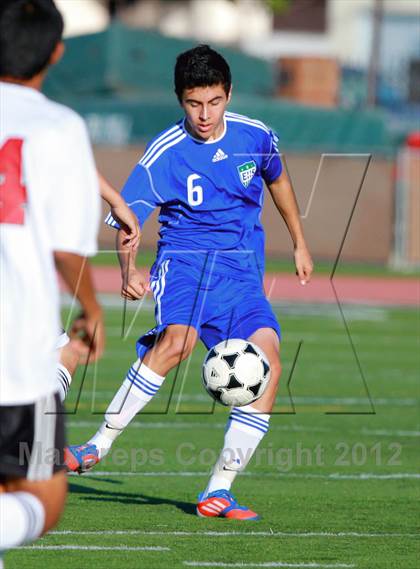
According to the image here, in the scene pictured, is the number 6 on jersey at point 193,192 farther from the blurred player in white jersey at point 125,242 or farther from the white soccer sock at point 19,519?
the white soccer sock at point 19,519

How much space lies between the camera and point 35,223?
13.7ft

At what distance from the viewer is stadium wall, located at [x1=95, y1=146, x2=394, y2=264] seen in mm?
27812

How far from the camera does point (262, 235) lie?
7473mm

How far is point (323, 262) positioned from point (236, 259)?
20833mm

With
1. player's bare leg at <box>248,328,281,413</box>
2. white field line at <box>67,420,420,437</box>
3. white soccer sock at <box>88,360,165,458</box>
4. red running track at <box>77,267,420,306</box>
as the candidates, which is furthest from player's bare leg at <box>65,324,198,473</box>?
red running track at <box>77,267,420,306</box>

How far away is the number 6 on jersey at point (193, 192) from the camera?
23.8 feet

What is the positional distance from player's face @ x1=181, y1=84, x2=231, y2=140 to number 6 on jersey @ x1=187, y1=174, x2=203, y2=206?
0.83 ft

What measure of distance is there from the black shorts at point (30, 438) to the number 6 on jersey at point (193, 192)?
2993mm

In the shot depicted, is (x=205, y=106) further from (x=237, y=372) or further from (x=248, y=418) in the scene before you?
(x=248, y=418)

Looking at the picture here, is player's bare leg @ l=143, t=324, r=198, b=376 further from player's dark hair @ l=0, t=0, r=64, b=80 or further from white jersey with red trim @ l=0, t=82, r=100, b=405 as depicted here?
player's dark hair @ l=0, t=0, r=64, b=80

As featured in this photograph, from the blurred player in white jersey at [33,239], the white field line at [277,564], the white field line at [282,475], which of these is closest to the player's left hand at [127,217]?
the blurred player in white jersey at [33,239]

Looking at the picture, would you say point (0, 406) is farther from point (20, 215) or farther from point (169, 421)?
point (169, 421)

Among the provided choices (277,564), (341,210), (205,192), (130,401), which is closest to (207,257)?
(205,192)

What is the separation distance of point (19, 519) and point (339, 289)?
1909cm
